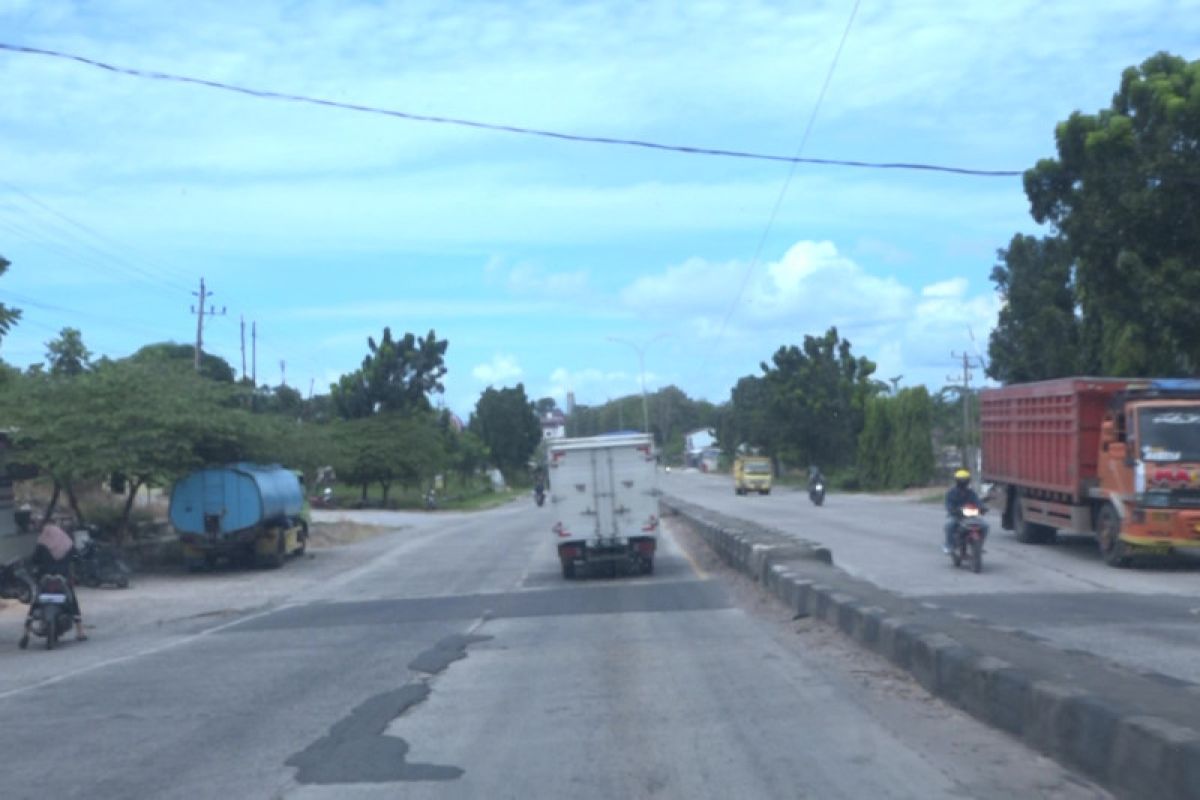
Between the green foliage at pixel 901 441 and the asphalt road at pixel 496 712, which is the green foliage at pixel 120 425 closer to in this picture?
the asphalt road at pixel 496 712

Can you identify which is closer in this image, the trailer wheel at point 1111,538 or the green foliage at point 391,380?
the trailer wheel at point 1111,538

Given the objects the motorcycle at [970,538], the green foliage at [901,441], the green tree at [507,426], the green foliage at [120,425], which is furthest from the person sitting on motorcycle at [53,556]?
the green tree at [507,426]

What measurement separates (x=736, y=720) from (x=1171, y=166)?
22.3 metres

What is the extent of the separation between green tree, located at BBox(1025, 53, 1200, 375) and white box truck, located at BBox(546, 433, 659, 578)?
11.6 metres

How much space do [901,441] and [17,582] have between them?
198 ft

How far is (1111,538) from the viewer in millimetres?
23578

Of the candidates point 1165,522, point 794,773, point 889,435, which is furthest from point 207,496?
point 889,435

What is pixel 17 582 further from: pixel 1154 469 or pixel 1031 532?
pixel 1031 532

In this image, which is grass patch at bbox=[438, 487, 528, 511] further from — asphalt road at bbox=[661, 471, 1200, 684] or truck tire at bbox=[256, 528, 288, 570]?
asphalt road at bbox=[661, 471, 1200, 684]

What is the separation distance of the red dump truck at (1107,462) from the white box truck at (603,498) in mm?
7538

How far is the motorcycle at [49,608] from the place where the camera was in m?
17.8

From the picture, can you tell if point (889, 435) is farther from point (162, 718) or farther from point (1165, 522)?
point (162, 718)

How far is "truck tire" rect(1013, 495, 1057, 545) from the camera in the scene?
28.4 m

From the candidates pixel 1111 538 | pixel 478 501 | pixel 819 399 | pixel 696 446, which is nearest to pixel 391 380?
pixel 478 501
